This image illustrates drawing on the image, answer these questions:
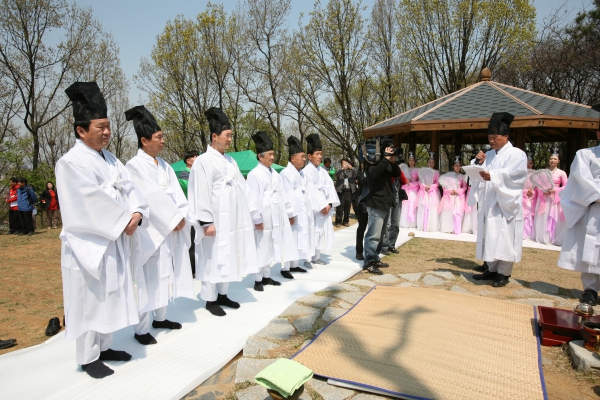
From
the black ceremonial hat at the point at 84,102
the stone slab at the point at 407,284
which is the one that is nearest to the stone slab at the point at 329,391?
the black ceremonial hat at the point at 84,102

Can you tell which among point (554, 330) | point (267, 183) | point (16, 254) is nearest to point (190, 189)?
point (267, 183)

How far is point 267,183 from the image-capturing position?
5641 mm

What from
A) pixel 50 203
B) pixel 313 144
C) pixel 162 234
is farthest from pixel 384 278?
pixel 50 203

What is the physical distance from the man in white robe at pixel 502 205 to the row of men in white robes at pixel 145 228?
2.93 meters

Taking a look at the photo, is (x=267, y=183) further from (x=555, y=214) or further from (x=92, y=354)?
(x=555, y=214)

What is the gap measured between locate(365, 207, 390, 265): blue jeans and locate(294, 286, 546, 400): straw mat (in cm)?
160

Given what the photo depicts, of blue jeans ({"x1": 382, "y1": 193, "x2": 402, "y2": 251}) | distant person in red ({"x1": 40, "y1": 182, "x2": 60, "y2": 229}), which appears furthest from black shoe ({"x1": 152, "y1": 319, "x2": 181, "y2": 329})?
distant person in red ({"x1": 40, "y1": 182, "x2": 60, "y2": 229})

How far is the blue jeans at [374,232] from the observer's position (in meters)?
6.27

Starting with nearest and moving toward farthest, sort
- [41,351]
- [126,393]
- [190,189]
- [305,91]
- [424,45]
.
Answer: [126,393] < [41,351] < [190,189] < [424,45] < [305,91]

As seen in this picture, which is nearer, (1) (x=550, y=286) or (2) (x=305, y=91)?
(1) (x=550, y=286)

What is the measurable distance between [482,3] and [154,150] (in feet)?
61.6

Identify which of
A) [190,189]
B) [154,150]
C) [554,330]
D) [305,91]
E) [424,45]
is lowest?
[554,330]

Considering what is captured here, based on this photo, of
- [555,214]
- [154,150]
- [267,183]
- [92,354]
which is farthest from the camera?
[555,214]

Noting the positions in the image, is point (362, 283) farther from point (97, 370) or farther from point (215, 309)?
point (97, 370)
